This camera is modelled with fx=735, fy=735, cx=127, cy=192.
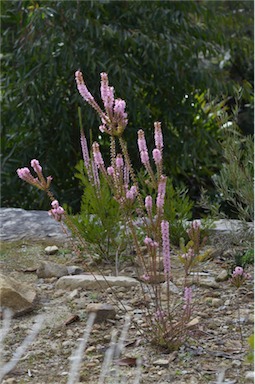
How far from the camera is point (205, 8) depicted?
235 inches

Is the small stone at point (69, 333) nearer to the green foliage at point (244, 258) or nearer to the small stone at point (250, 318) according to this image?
the small stone at point (250, 318)

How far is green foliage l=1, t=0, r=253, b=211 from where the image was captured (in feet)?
17.5

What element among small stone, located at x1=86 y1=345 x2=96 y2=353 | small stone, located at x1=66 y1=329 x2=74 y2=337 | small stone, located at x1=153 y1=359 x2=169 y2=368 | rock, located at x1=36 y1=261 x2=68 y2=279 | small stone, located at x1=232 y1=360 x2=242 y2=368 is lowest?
rock, located at x1=36 y1=261 x2=68 y2=279

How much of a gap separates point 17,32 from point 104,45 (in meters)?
0.72

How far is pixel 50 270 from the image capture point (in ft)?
10.8

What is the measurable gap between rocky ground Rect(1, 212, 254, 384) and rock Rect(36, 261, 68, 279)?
0.02 meters

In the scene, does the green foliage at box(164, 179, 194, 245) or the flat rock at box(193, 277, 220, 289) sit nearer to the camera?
the flat rock at box(193, 277, 220, 289)

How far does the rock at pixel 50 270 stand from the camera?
10.8 feet

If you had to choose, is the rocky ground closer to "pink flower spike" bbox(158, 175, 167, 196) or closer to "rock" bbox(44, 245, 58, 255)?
"rock" bbox(44, 245, 58, 255)

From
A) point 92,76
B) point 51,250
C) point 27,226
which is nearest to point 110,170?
point 51,250

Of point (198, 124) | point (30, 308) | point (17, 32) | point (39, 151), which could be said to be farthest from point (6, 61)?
point (30, 308)

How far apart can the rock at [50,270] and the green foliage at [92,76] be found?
205 cm

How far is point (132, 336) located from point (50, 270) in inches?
30.2

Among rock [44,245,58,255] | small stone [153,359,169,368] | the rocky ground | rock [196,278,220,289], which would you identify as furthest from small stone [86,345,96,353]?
rock [44,245,58,255]
